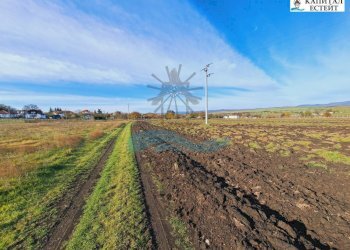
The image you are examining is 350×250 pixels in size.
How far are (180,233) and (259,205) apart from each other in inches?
114

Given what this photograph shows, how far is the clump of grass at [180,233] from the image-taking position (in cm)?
495

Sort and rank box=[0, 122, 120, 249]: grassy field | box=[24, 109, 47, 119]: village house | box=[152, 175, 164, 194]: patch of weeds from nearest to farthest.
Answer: box=[0, 122, 120, 249]: grassy field
box=[152, 175, 164, 194]: patch of weeds
box=[24, 109, 47, 119]: village house

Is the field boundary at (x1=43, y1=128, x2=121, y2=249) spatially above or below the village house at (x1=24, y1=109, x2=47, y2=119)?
below

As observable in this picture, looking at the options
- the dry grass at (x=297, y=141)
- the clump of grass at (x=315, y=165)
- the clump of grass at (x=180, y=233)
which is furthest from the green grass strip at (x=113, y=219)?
the dry grass at (x=297, y=141)

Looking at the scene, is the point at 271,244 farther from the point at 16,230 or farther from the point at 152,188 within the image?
the point at 16,230

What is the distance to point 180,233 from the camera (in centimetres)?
543

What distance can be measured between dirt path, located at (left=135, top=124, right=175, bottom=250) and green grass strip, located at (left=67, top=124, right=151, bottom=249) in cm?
20

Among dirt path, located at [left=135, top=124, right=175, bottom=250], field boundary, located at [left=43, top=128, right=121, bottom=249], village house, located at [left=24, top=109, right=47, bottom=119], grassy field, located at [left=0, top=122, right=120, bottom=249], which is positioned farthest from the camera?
village house, located at [left=24, top=109, right=47, bottom=119]

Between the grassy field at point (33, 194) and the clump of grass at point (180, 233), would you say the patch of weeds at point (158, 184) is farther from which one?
the grassy field at point (33, 194)

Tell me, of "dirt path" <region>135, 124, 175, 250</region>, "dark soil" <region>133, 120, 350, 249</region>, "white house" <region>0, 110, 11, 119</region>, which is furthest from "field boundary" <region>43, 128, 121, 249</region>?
"white house" <region>0, 110, 11, 119</region>

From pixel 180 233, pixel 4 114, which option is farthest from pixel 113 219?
pixel 4 114

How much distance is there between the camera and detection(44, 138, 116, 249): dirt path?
17.5 feet

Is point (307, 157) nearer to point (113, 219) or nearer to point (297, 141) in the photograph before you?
point (297, 141)

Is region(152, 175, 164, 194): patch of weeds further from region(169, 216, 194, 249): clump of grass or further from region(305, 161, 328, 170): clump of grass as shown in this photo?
region(305, 161, 328, 170): clump of grass
